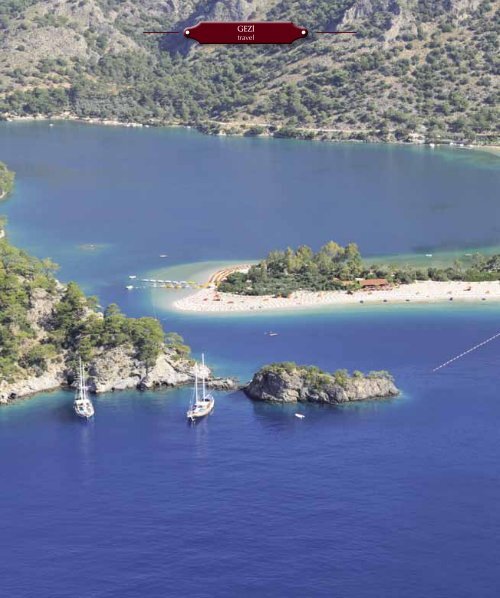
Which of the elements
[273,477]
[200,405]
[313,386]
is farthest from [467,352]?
[273,477]

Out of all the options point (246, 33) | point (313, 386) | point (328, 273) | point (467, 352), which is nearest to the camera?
point (246, 33)

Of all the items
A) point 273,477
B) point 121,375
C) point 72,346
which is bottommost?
point 273,477

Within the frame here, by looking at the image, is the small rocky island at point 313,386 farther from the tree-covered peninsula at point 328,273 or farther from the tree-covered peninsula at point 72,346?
the tree-covered peninsula at point 328,273

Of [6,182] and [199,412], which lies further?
[6,182]

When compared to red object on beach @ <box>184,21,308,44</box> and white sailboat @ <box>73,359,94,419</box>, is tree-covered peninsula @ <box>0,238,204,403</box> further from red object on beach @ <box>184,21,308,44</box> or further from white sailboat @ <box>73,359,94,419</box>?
red object on beach @ <box>184,21,308,44</box>

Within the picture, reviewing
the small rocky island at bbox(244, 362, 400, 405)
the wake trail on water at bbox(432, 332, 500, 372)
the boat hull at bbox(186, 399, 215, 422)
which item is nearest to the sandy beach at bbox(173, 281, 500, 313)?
the wake trail on water at bbox(432, 332, 500, 372)

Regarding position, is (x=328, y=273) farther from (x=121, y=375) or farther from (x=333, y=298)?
(x=121, y=375)

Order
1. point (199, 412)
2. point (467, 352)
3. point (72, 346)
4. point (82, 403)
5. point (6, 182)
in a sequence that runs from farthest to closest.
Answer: point (6, 182)
point (467, 352)
point (72, 346)
point (82, 403)
point (199, 412)
